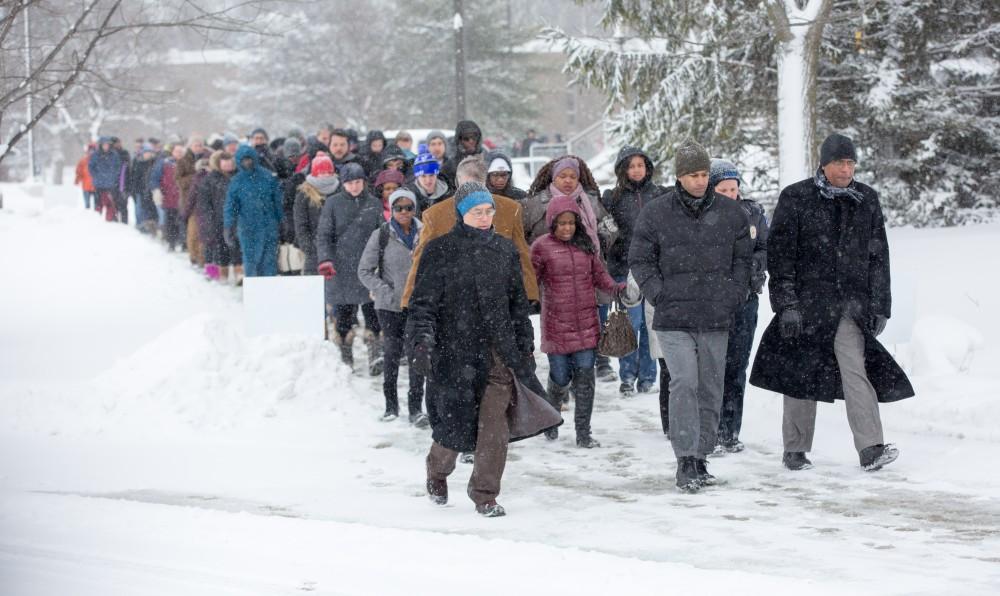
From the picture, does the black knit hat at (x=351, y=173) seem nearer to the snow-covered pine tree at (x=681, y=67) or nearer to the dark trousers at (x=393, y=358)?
the dark trousers at (x=393, y=358)

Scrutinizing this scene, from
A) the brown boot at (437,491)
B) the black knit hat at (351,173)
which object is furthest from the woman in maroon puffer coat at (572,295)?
the black knit hat at (351,173)

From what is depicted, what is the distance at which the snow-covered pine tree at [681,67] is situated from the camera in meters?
17.5

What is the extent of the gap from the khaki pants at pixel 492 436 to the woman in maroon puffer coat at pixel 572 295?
1.91m

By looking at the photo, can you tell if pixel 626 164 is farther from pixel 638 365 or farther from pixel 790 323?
pixel 790 323

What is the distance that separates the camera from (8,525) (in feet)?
23.4

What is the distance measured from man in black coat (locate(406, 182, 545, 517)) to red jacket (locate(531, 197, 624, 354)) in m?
1.84

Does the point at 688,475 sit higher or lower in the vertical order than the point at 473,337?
lower

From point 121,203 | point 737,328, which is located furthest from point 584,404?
point 121,203

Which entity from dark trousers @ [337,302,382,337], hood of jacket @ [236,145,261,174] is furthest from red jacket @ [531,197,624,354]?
hood of jacket @ [236,145,261,174]

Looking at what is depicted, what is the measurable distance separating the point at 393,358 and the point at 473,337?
3158 millimetres

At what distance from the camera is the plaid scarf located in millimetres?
7996

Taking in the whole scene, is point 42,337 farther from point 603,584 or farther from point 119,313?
point 603,584

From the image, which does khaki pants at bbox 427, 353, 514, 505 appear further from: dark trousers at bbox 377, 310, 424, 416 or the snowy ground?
dark trousers at bbox 377, 310, 424, 416

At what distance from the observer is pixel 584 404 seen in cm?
929
